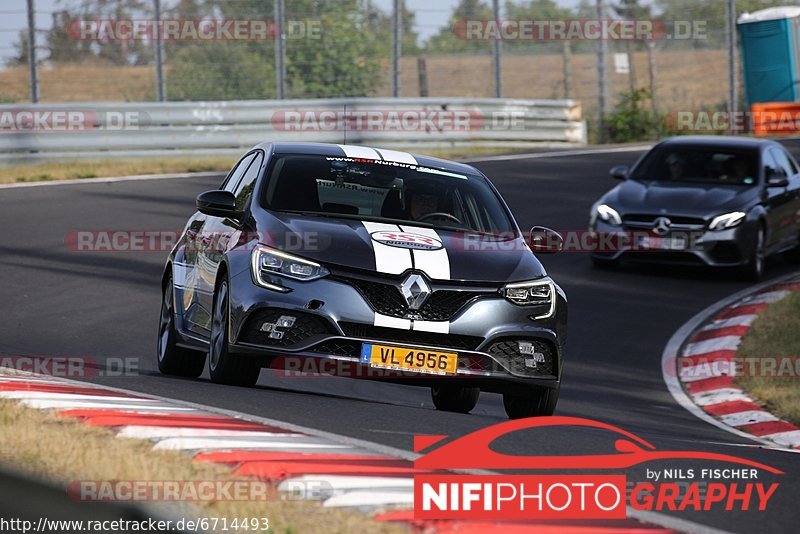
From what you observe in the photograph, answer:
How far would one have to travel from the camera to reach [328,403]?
309 inches

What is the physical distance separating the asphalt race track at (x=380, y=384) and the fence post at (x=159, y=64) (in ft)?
11.9

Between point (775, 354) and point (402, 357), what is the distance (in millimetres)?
5427

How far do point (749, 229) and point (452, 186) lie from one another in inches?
298

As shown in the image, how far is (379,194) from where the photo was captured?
8820mm

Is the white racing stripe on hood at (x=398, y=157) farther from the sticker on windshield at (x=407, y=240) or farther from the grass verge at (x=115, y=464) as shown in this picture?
the grass verge at (x=115, y=464)

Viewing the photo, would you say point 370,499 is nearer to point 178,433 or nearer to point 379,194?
point 178,433

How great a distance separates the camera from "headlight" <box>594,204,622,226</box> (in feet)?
52.3

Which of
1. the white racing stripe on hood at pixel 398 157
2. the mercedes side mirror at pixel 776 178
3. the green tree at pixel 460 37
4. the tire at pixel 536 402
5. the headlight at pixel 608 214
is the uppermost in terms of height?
the green tree at pixel 460 37

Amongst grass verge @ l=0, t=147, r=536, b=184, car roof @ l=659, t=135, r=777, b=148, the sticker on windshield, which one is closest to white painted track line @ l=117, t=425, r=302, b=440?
the sticker on windshield

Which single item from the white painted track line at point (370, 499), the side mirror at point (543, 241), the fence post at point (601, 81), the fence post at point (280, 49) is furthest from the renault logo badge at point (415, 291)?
the fence post at point (601, 81)

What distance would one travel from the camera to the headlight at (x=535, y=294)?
26.2 feet

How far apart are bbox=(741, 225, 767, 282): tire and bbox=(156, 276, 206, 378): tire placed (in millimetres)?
8119

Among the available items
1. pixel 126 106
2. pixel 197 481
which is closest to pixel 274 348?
pixel 197 481

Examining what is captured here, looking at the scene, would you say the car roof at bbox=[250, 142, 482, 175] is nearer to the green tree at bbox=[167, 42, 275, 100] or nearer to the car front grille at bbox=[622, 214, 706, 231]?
the car front grille at bbox=[622, 214, 706, 231]
